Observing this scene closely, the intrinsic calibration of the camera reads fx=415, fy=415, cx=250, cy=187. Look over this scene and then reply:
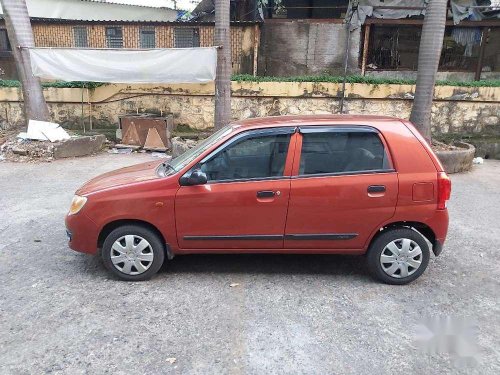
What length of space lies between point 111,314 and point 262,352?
1303 millimetres

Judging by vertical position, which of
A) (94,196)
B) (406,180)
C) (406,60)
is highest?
(406,60)

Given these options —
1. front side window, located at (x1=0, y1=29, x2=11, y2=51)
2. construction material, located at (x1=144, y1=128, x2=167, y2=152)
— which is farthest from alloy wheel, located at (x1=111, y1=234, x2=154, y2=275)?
front side window, located at (x1=0, y1=29, x2=11, y2=51)

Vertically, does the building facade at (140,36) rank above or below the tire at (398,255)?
above

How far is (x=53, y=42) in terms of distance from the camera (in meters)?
14.1

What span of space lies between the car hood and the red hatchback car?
0.03 metres

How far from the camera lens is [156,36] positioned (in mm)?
13852

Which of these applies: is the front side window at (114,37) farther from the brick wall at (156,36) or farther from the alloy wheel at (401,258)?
the alloy wheel at (401,258)

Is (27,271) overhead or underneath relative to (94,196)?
underneath

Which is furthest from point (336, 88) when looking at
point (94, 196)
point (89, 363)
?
point (89, 363)

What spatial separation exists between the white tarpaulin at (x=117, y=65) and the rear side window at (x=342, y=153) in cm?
596

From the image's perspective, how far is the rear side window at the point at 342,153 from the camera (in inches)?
150

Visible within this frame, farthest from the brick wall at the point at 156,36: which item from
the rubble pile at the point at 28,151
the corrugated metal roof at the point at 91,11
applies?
the rubble pile at the point at 28,151

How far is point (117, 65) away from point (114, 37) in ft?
17.9

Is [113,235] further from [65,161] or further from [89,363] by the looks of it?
[65,161]
